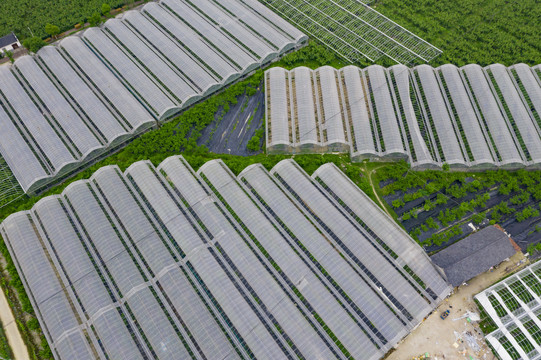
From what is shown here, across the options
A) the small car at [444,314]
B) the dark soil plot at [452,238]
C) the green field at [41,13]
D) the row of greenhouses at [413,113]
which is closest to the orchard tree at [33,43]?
the green field at [41,13]

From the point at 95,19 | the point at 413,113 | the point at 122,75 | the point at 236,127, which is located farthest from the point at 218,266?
the point at 95,19

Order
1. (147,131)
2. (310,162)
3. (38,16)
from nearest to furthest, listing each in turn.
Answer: (310,162)
(147,131)
(38,16)

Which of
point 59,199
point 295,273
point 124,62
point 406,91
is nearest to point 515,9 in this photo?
point 406,91

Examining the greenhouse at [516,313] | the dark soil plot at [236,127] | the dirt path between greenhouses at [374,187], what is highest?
the dark soil plot at [236,127]

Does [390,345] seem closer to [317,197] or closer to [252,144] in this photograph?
[317,197]

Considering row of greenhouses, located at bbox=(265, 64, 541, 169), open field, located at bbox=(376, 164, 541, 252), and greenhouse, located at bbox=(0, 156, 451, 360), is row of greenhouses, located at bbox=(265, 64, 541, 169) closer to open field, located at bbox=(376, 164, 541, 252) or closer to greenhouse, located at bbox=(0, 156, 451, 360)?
open field, located at bbox=(376, 164, 541, 252)

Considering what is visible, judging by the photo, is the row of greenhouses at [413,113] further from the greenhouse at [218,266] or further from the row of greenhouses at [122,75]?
the row of greenhouses at [122,75]
